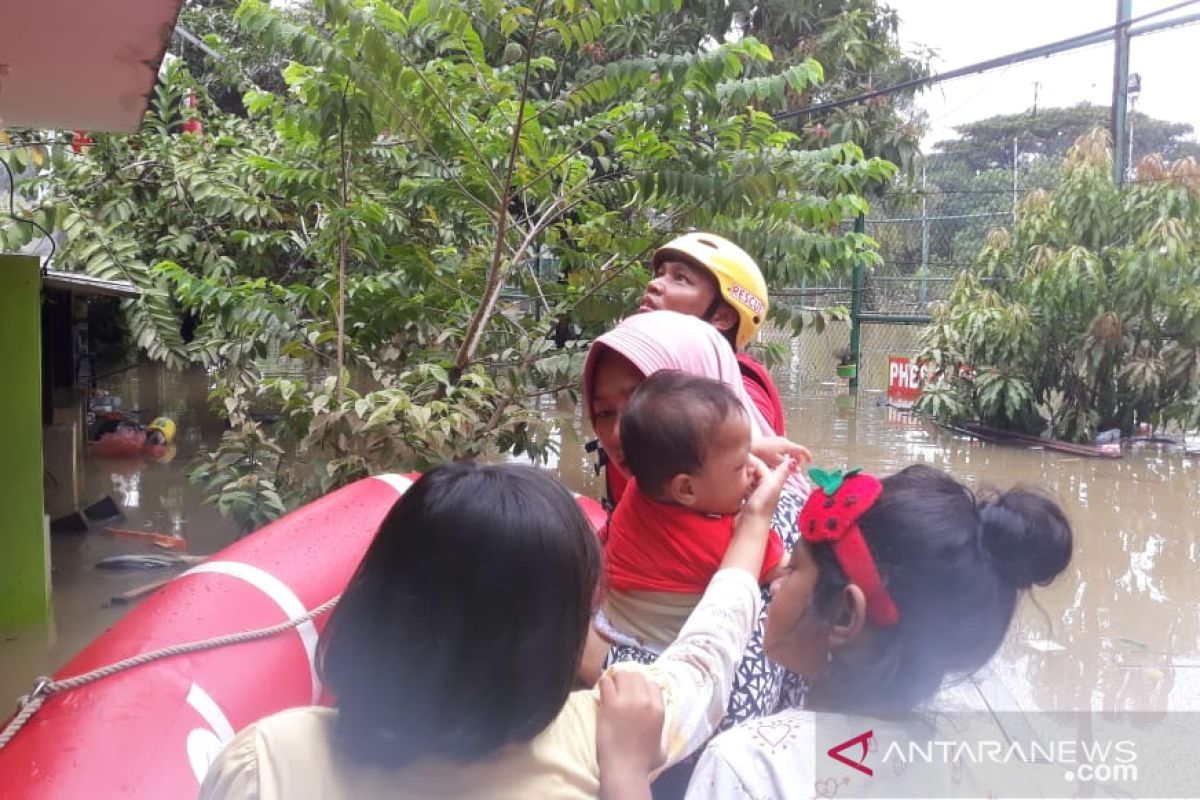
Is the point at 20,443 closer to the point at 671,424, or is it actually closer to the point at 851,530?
the point at 671,424

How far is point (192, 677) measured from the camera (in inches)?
75.1

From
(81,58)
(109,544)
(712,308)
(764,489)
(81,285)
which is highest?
(81,58)

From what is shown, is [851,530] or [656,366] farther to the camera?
[656,366]

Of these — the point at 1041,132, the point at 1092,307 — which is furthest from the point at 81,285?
the point at 1041,132

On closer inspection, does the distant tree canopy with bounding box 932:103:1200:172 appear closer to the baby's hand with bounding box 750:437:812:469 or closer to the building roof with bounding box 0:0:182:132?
the building roof with bounding box 0:0:182:132

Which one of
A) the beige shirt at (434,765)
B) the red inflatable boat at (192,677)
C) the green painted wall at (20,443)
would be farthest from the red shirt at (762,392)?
the green painted wall at (20,443)

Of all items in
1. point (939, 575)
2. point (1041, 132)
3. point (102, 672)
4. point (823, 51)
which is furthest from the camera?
point (1041, 132)

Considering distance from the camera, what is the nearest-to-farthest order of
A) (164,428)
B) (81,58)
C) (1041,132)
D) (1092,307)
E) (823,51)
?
(81,58)
(1092,307)
(164,428)
(823,51)
(1041,132)

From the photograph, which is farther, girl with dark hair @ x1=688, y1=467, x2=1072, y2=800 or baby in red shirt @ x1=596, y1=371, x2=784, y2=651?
baby in red shirt @ x1=596, y1=371, x2=784, y2=651

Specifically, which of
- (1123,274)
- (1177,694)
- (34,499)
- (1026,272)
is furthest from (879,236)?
(34,499)

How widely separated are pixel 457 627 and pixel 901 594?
568 millimetres

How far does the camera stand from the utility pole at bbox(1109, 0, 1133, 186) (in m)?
8.11

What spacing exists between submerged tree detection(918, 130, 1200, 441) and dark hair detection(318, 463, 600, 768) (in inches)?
317

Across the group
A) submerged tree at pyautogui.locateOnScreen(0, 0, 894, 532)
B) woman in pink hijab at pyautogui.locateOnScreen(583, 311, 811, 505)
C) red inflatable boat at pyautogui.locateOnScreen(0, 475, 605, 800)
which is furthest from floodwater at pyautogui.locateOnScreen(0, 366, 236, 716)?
woman in pink hijab at pyautogui.locateOnScreen(583, 311, 811, 505)
